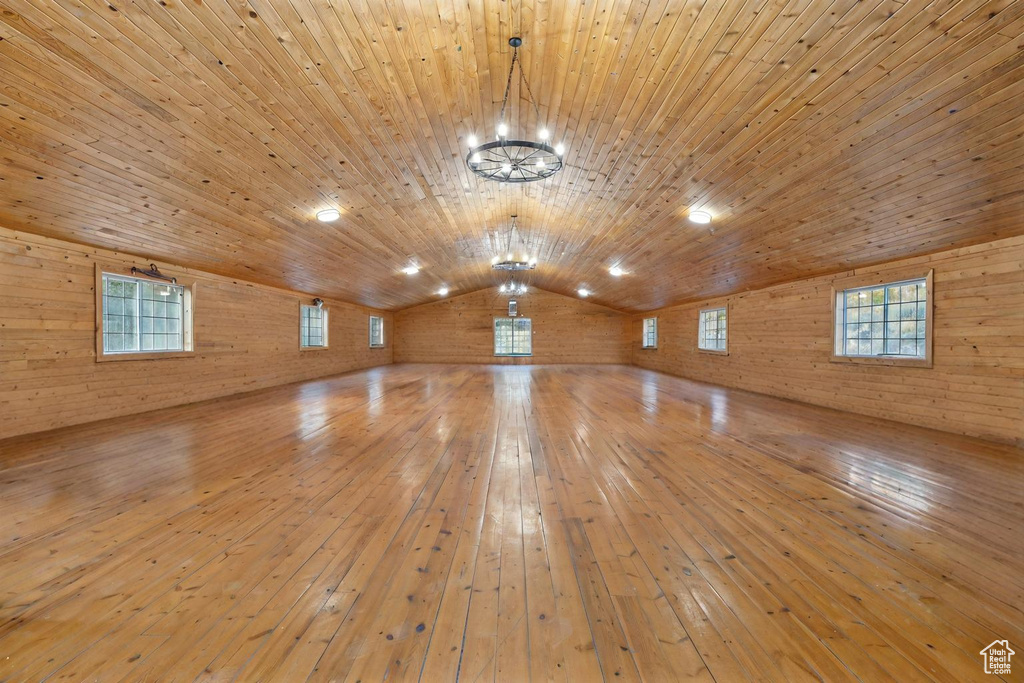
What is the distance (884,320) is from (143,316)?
10.4m

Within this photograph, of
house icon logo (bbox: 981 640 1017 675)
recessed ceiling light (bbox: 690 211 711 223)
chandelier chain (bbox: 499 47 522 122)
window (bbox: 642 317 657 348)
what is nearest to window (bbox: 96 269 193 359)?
chandelier chain (bbox: 499 47 522 122)

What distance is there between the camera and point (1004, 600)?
1.71 metres

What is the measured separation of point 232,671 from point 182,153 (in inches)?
156

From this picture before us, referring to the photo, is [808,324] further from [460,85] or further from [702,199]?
[460,85]

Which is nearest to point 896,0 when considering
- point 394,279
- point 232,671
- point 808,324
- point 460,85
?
point 460,85

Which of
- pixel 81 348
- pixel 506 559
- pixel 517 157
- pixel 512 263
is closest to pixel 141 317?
pixel 81 348

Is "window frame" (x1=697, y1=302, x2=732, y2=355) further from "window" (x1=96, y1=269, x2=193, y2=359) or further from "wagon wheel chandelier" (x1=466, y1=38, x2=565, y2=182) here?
"window" (x1=96, y1=269, x2=193, y2=359)

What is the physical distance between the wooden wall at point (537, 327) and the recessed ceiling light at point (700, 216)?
9855mm

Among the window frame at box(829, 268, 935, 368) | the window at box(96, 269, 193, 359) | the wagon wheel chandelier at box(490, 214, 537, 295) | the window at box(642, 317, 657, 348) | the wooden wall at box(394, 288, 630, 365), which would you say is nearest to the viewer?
the window frame at box(829, 268, 935, 368)

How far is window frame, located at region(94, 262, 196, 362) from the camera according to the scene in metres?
5.21

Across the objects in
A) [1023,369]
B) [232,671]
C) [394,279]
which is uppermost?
[394,279]

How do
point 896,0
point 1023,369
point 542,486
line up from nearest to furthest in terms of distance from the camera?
point 896,0 → point 542,486 → point 1023,369

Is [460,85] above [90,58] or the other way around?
above

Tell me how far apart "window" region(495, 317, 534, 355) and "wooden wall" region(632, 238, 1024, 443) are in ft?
27.1
